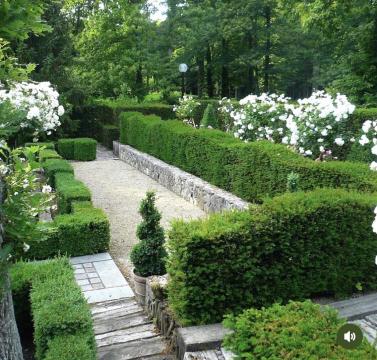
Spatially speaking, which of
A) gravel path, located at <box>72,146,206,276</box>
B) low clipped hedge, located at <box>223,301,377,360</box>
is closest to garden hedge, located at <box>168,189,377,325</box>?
low clipped hedge, located at <box>223,301,377,360</box>

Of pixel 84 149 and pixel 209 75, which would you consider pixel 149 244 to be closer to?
pixel 84 149

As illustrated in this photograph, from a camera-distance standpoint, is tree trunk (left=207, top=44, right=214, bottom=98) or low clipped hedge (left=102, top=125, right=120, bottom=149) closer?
low clipped hedge (left=102, top=125, right=120, bottom=149)

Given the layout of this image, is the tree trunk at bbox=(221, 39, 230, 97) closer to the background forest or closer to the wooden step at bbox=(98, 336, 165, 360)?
the background forest

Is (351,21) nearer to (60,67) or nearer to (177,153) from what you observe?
(177,153)

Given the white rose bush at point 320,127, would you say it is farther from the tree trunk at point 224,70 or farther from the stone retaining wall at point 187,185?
the tree trunk at point 224,70

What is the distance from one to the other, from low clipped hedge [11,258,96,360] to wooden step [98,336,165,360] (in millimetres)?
523

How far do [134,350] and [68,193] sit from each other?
14.4 ft

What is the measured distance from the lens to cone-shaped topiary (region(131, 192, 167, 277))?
5.04 metres

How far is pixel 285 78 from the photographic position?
102 ft

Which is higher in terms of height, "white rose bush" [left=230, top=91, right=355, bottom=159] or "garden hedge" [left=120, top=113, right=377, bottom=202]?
"white rose bush" [left=230, top=91, right=355, bottom=159]

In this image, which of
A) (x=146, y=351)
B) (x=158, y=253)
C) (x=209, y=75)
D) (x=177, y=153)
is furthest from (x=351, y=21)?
(x=146, y=351)

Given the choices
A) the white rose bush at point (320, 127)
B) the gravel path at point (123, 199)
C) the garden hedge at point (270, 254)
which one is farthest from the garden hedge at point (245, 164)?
the garden hedge at point (270, 254)

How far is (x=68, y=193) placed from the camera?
796 cm

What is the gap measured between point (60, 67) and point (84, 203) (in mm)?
11868
